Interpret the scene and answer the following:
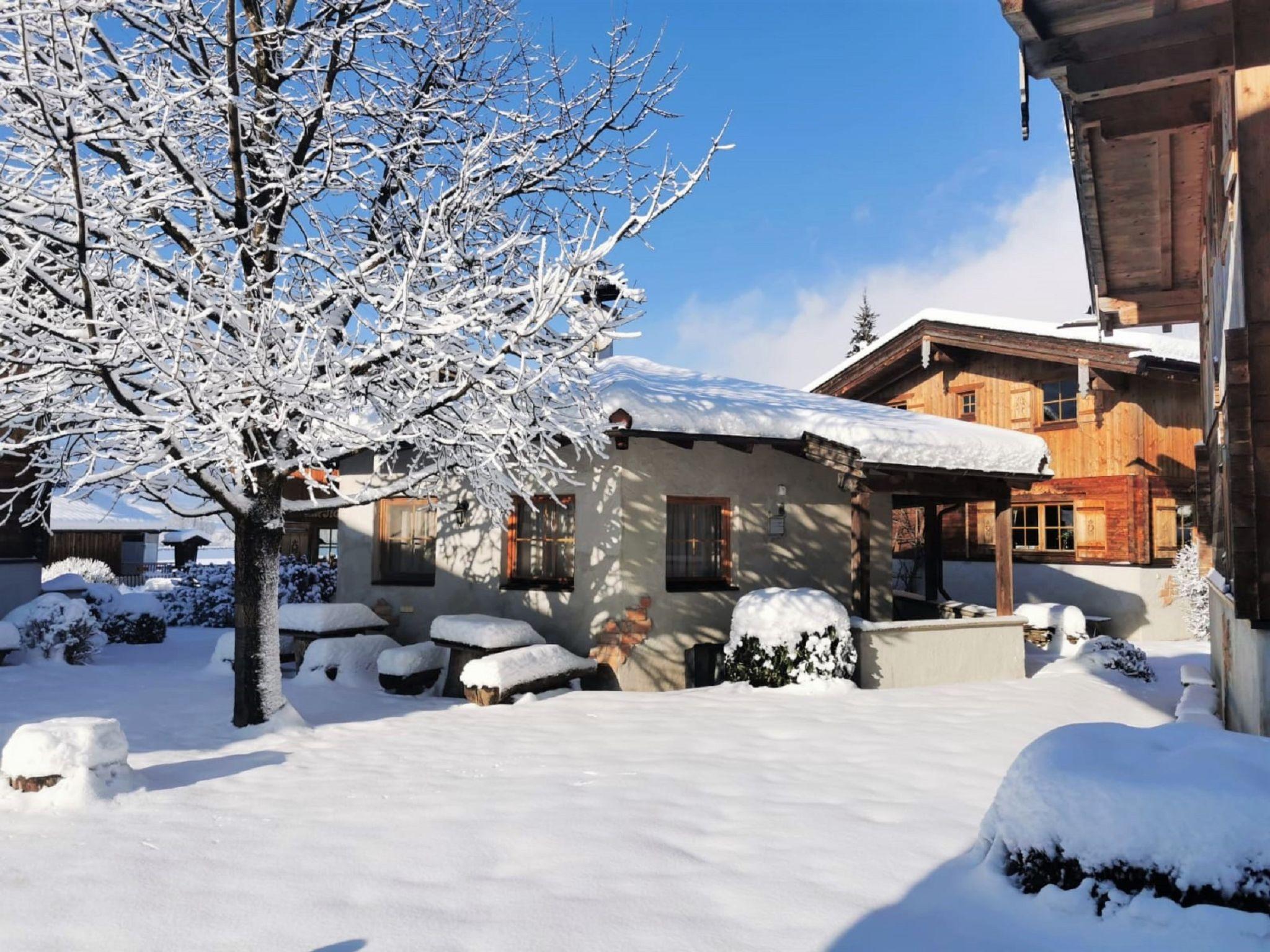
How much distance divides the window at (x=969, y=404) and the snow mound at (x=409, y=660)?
1426 cm

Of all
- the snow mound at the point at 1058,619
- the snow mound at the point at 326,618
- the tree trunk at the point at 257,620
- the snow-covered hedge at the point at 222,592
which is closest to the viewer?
the tree trunk at the point at 257,620

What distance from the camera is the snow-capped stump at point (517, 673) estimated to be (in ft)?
30.4

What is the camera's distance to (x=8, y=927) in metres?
3.51

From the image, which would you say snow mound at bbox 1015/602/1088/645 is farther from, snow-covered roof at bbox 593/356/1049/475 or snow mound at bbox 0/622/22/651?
snow mound at bbox 0/622/22/651

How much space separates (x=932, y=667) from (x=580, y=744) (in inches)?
227

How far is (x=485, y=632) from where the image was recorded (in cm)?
1005

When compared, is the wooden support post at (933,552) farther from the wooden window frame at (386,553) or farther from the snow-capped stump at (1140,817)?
the snow-capped stump at (1140,817)

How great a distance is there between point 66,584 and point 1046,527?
19.8 m

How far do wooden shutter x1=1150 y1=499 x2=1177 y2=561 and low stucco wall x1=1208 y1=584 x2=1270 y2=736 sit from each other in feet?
26.1

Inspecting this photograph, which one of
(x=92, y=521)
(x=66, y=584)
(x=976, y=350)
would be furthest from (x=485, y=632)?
(x=92, y=521)

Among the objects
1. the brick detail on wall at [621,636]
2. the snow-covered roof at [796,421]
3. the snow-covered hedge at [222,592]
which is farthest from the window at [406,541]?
the snow-covered hedge at [222,592]

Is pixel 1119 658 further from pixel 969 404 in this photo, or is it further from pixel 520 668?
pixel 969 404

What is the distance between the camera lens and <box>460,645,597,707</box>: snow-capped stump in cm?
926

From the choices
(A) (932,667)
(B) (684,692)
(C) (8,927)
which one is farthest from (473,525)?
(C) (8,927)
